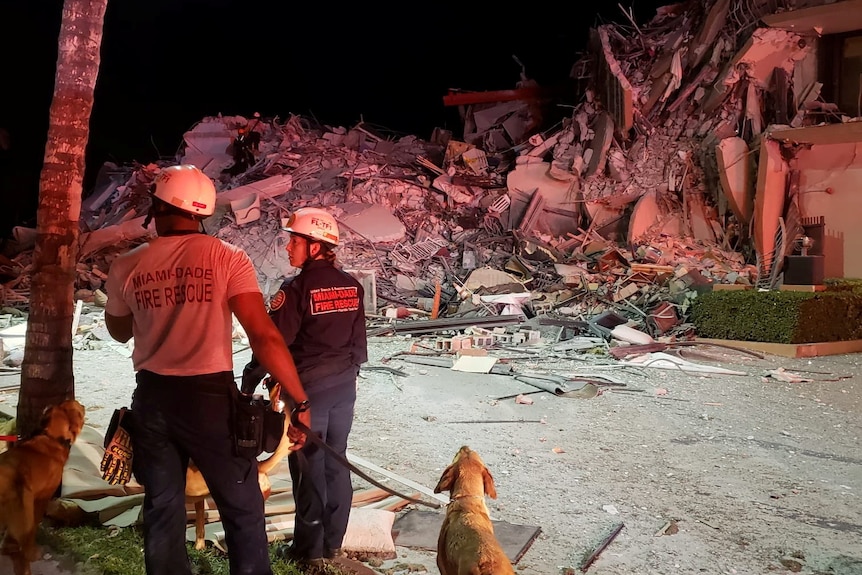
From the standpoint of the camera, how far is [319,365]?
3166 mm

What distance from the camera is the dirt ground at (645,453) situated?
3.63 metres

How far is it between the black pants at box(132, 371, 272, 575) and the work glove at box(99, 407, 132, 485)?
4cm

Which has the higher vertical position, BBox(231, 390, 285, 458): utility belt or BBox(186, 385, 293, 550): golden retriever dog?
BBox(231, 390, 285, 458): utility belt

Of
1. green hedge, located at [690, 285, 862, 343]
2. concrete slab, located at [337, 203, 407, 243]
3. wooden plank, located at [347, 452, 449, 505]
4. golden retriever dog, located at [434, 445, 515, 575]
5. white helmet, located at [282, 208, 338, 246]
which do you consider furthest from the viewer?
concrete slab, located at [337, 203, 407, 243]

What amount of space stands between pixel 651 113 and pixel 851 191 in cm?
487

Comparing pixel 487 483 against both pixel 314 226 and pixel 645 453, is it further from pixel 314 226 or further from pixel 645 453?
pixel 645 453

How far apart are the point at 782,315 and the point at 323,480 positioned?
8560mm

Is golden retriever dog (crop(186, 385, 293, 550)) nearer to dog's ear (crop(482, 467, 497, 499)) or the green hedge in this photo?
dog's ear (crop(482, 467, 497, 499))

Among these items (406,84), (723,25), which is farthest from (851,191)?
(406,84)

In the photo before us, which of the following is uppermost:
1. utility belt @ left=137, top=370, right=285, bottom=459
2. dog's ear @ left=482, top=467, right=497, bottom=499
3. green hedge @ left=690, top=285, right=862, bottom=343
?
utility belt @ left=137, top=370, right=285, bottom=459

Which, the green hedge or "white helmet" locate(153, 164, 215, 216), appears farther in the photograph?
the green hedge

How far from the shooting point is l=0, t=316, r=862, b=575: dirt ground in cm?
363

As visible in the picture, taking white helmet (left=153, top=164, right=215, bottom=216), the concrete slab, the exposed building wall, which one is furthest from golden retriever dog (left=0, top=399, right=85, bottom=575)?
the exposed building wall

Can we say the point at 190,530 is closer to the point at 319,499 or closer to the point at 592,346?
the point at 319,499
